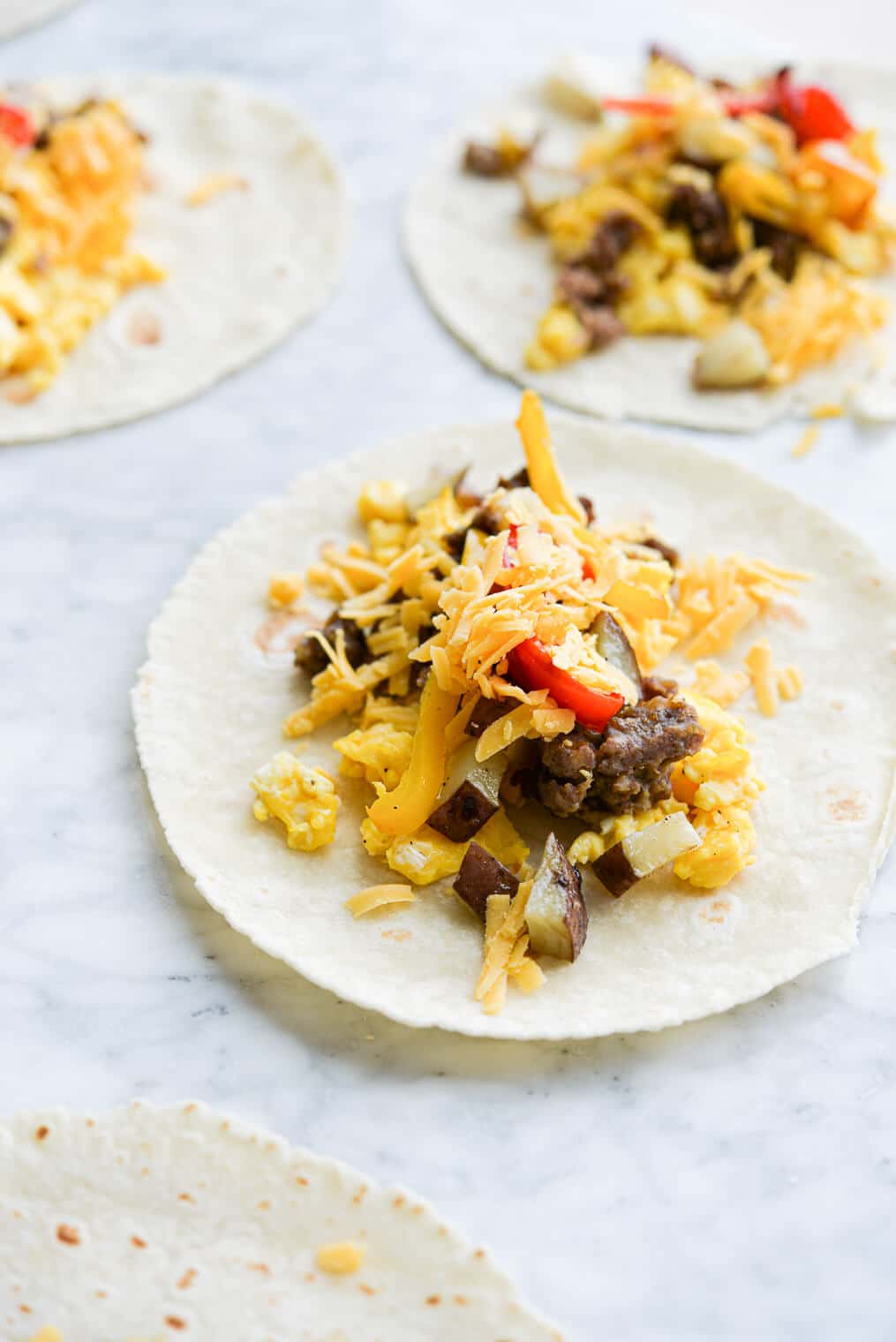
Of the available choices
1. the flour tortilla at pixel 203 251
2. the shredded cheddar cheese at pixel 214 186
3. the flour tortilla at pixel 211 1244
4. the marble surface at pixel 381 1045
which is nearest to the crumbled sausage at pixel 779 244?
the marble surface at pixel 381 1045

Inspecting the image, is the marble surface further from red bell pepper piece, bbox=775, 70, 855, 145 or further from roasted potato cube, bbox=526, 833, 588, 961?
red bell pepper piece, bbox=775, 70, 855, 145

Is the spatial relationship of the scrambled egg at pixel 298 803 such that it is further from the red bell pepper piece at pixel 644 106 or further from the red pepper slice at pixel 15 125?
the red bell pepper piece at pixel 644 106

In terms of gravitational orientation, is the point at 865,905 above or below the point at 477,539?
below

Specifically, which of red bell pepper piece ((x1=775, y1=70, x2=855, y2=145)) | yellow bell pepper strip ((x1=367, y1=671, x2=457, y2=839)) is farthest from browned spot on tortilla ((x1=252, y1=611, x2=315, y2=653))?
red bell pepper piece ((x1=775, y1=70, x2=855, y2=145))

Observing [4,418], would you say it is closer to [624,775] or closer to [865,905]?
[624,775]

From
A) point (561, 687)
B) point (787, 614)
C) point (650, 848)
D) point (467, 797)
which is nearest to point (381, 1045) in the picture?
point (467, 797)

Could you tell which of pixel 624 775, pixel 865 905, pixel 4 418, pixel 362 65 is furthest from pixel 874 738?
pixel 362 65

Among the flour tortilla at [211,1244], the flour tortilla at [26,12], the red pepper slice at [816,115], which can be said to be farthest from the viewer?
the flour tortilla at [26,12]

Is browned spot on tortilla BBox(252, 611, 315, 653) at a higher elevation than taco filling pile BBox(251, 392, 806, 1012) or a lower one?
lower
